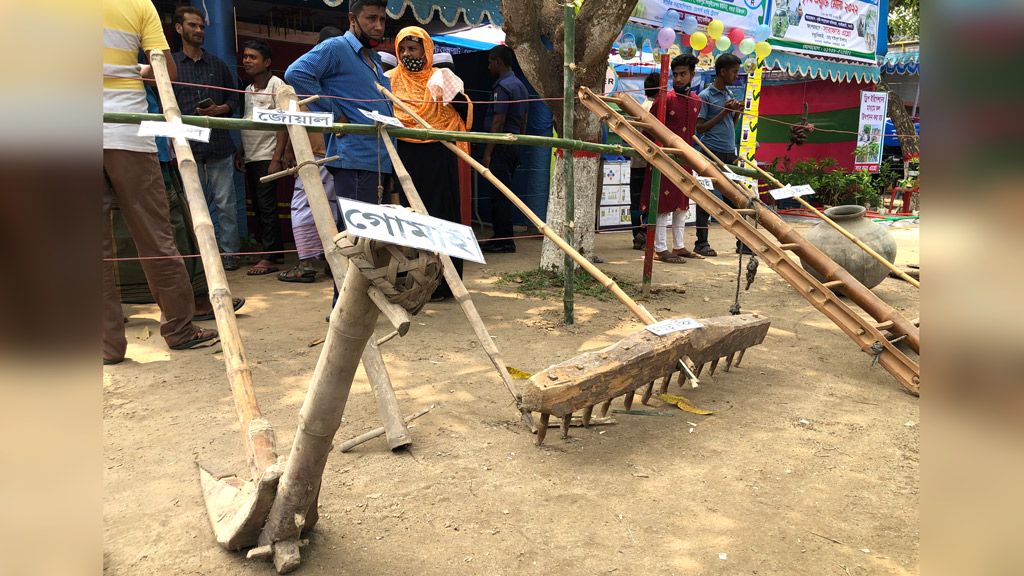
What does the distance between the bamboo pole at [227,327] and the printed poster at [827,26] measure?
903 centimetres

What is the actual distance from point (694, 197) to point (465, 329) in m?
1.82

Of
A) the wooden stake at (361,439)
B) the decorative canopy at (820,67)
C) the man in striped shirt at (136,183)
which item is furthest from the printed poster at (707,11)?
the wooden stake at (361,439)

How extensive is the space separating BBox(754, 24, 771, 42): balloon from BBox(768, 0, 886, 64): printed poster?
0.33m

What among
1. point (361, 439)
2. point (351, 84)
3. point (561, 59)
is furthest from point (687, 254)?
point (361, 439)

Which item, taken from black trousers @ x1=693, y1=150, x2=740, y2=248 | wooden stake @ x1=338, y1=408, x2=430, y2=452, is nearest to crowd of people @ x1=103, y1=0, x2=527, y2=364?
wooden stake @ x1=338, y1=408, x2=430, y2=452

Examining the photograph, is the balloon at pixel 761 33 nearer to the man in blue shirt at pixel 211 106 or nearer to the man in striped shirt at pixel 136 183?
the man in blue shirt at pixel 211 106

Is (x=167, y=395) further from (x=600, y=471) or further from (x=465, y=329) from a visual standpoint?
(x=600, y=471)

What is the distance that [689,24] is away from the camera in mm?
8445

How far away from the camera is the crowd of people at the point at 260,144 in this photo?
11.4ft

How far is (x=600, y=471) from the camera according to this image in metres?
2.69

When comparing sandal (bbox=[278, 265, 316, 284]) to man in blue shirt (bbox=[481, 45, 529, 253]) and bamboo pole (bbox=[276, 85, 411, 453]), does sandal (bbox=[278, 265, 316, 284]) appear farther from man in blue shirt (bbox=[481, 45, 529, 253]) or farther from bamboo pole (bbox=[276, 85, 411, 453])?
bamboo pole (bbox=[276, 85, 411, 453])

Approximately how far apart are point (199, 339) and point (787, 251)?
3.80 m

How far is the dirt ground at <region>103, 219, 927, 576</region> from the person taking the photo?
211 cm

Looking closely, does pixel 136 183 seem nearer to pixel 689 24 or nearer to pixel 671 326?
pixel 671 326
